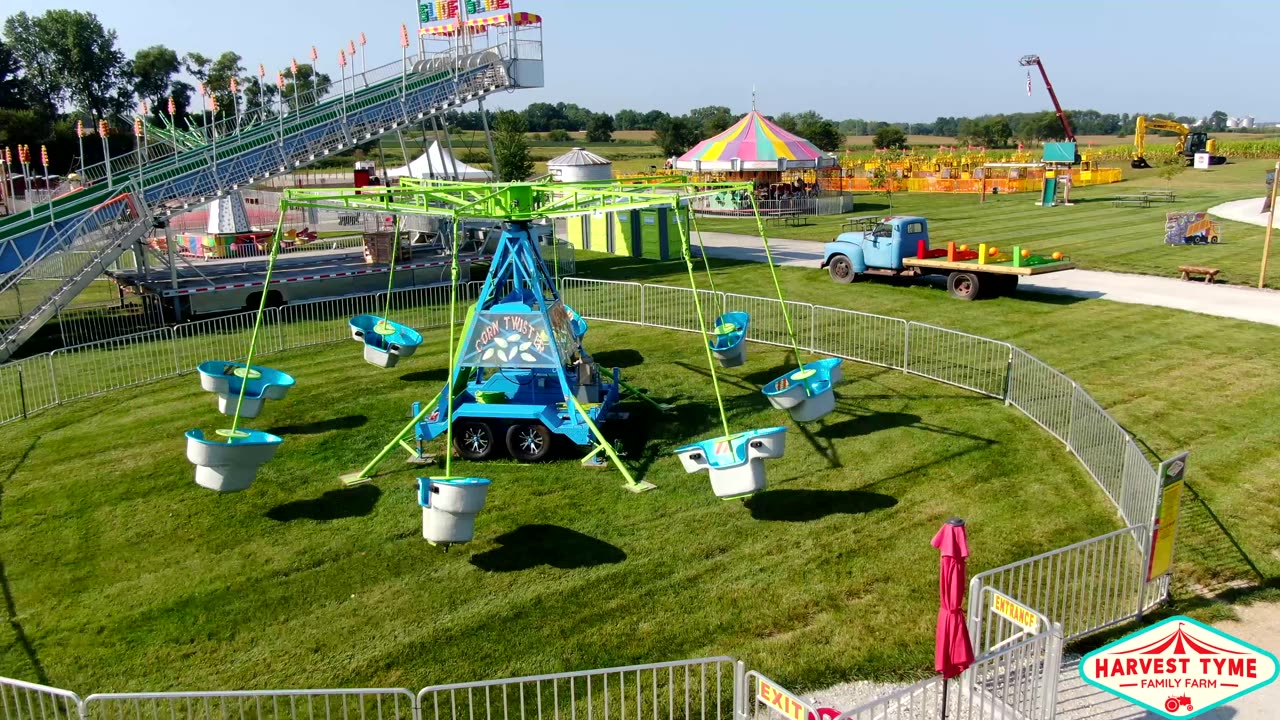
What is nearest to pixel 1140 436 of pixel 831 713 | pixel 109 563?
pixel 831 713

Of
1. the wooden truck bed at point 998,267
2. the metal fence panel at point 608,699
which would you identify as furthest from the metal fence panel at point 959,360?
the metal fence panel at point 608,699

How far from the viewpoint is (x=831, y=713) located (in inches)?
247

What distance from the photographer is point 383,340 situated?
15664mm

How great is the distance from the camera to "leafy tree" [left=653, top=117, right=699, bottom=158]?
8975 centimetres

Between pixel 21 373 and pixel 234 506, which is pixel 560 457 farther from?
pixel 21 373

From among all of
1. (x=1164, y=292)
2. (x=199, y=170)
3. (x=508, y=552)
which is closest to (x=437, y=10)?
(x=199, y=170)

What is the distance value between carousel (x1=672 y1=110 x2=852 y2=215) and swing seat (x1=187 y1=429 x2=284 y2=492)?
30.0 m

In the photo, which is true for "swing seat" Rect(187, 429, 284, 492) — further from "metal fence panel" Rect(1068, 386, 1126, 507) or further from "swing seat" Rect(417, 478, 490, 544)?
"metal fence panel" Rect(1068, 386, 1126, 507)

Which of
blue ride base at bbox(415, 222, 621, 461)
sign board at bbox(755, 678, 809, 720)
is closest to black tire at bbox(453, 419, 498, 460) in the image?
blue ride base at bbox(415, 222, 621, 461)

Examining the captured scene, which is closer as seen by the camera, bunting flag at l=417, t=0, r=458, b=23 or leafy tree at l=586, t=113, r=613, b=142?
bunting flag at l=417, t=0, r=458, b=23

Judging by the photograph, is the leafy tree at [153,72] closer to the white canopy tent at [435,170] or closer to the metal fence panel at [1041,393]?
the white canopy tent at [435,170]

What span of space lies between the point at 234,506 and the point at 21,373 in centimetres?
609

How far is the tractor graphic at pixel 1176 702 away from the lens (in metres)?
5.98

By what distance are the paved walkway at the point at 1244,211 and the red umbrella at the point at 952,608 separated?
32.4 m
